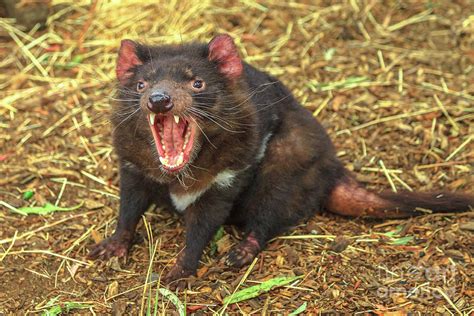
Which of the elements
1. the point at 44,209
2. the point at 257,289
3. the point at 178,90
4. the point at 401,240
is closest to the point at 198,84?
the point at 178,90

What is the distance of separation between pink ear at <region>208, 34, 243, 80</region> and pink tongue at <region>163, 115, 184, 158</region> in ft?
1.33

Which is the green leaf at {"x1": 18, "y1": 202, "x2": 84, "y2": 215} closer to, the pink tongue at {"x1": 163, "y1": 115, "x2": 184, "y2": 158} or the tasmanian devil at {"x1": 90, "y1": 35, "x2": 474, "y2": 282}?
the tasmanian devil at {"x1": 90, "y1": 35, "x2": 474, "y2": 282}

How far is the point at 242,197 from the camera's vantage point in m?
4.01

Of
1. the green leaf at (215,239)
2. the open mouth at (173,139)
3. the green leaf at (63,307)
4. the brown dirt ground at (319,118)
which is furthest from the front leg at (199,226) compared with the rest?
the green leaf at (63,307)

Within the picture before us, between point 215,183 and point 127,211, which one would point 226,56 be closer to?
point 215,183

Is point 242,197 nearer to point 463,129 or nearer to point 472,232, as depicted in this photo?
point 472,232

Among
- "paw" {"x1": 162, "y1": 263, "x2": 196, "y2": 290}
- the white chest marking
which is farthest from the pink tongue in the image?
"paw" {"x1": 162, "y1": 263, "x2": 196, "y2": 290}

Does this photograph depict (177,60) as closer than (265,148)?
Yes

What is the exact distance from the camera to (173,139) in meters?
3.52

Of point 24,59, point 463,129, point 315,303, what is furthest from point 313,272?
point 24,59

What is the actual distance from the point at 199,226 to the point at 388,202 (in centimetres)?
120

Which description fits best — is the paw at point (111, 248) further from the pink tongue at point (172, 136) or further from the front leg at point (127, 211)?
the pink tongue at point (172, 136)

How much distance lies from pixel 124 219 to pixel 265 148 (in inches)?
35.4

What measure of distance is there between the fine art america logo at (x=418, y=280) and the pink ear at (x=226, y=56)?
4.39ft
